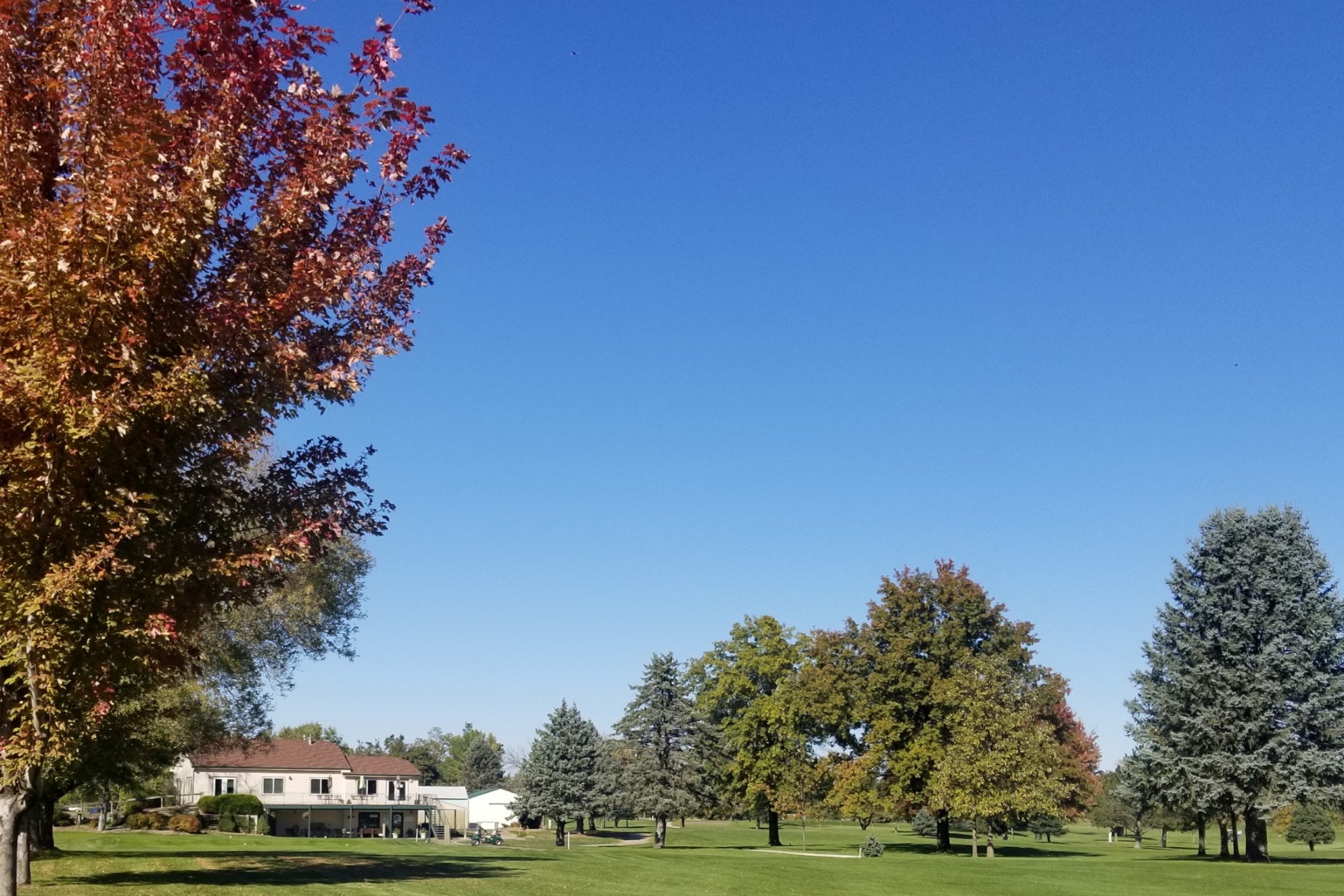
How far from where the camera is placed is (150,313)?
7.79 m

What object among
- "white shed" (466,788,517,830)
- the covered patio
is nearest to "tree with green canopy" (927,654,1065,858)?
the covered patio

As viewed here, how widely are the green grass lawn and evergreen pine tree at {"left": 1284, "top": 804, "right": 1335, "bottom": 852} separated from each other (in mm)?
17908

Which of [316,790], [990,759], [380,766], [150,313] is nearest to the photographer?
[150,313]

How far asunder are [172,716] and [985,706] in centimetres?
3866

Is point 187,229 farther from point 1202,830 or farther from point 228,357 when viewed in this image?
point 1202,830

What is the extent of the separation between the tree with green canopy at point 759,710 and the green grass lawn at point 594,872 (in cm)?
1063

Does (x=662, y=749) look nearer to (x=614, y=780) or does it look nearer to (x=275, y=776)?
(x=614, y=780)

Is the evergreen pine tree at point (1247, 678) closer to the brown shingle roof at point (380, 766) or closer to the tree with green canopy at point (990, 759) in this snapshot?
the tree with green canopy at point (990, 759)

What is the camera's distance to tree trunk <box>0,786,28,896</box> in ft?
28.3

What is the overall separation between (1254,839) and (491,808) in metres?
71.8

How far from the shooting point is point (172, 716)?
83.2ft

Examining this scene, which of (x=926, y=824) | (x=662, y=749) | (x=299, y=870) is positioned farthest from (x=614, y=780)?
(x=299, y=870)

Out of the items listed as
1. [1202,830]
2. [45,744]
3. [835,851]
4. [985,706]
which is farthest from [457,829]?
[45,744]

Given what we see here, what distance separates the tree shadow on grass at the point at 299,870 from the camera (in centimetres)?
2211
